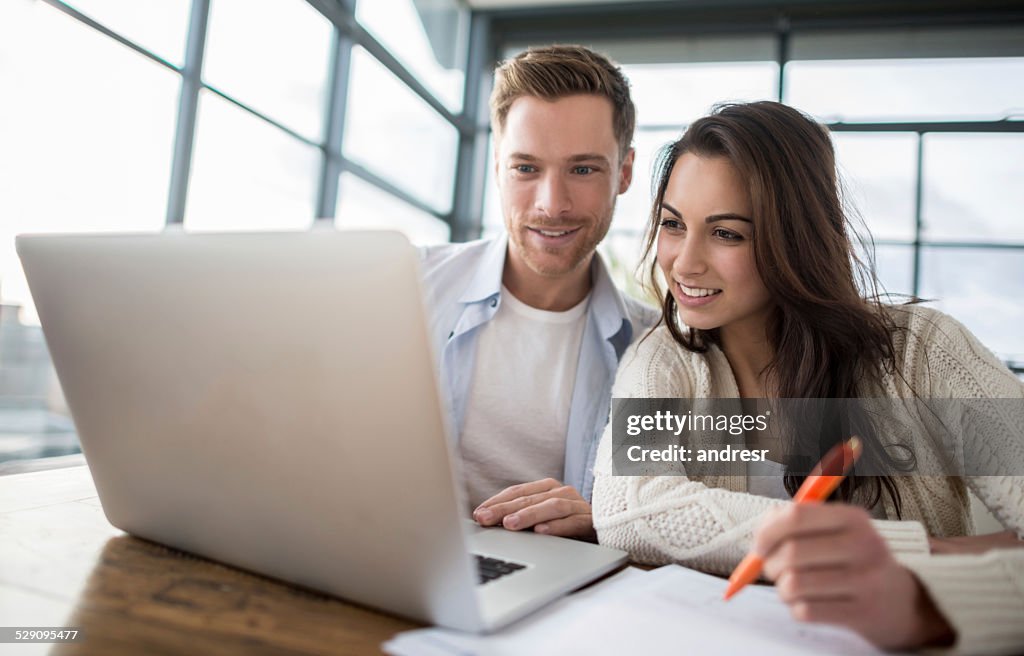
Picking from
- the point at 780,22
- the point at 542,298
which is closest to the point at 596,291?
the point at 542,298

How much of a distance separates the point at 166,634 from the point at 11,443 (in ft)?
7.73

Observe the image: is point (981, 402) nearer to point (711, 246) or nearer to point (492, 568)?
point (711, 246)

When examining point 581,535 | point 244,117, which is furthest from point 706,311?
point 244,117

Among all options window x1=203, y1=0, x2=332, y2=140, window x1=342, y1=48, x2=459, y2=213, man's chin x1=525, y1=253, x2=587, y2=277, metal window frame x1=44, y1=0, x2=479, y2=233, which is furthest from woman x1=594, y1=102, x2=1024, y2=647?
window x1=342, y1=48, x2=459, y2=213

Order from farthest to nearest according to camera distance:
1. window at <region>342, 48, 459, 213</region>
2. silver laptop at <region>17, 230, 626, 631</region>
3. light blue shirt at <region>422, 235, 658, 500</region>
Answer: window at <region>342, 48, 459, 213</region>
light blue shirt at <region>422, 235, 658, 500</region>
silver laptop at <region>17, 230, 626, 631</region>

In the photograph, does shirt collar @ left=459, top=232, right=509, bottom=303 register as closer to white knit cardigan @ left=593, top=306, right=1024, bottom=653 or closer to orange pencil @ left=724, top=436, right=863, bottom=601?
white knit cardigan @ left=593, top=306, right=1024, bottom=653

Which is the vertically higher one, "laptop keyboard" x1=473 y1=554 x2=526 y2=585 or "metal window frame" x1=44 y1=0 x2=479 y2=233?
"metal window frame" x1=44 y1=0 x2=479 y2=233

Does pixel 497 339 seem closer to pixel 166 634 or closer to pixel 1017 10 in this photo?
pixel 166 634

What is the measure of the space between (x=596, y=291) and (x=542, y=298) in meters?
0.13

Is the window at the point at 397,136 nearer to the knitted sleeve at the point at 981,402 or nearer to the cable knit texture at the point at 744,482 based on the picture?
the cable knit texture at the point at 744,482

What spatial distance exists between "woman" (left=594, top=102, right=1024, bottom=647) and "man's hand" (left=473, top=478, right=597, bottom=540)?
0.12 ft

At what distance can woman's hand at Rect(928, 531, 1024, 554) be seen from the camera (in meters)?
0.71

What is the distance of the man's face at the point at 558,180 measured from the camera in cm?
158

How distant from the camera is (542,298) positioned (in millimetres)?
1673
